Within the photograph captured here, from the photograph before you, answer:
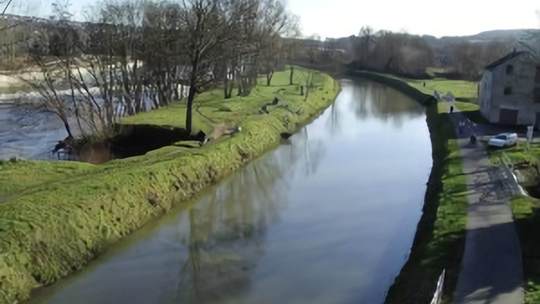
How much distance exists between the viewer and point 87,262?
17.9 metres

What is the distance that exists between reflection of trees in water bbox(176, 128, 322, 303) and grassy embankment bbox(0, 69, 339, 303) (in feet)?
4.10

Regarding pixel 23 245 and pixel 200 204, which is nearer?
pixel 23 245

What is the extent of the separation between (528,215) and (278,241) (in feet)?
27.4

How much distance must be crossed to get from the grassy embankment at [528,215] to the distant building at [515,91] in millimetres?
9831

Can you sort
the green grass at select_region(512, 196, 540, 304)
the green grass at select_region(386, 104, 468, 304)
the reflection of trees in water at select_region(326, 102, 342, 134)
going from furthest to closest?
the reflection of trees in water at select_region(326, 102, 342, 134) → the green grass at select_region(386, 104, 468, 304) → the green grass at select_region(512, 196, 540, 304)

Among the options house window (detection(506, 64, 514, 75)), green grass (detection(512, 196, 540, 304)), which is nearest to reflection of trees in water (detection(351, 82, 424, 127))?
house window (detection(506, 64, 514, 75))

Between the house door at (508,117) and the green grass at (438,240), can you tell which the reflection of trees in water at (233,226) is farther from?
the house door at (508,117)

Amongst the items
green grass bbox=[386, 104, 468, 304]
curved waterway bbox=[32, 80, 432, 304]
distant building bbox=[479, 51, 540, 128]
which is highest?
distant building bbox=[479, 51, 540, 128]

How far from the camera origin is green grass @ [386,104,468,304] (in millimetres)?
14500

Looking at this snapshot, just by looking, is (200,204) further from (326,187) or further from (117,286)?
(117,286)

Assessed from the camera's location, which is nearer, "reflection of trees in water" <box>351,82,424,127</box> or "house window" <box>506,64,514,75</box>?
"house window" <box>506,64,514,75</box>

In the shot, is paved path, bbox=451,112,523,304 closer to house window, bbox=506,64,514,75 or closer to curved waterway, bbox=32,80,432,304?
curved waterway, bbox=32,80,432,304

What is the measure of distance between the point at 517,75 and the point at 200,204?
28299mm

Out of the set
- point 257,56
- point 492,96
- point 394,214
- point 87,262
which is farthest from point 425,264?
point 257,56
